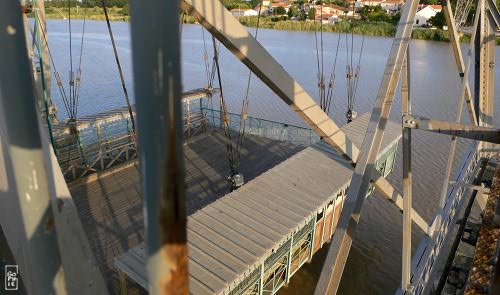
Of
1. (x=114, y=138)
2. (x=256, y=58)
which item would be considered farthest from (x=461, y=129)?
(x=114, y=138)

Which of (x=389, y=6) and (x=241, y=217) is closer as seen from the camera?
(x=241, y=217)

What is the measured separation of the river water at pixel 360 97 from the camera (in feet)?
36.4

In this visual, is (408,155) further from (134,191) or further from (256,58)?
(134,191)

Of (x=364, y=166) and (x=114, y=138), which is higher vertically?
(x=364, y=166)

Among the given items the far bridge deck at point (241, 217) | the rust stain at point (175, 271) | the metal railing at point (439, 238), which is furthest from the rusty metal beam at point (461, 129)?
the rust stain at point (175, 271)

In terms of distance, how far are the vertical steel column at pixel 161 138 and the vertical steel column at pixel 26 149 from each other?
667 mm

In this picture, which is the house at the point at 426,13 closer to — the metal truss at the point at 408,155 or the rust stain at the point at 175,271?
the metal truss at the point at 408,155

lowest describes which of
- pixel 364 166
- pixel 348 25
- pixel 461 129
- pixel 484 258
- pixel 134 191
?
pixel 134 191

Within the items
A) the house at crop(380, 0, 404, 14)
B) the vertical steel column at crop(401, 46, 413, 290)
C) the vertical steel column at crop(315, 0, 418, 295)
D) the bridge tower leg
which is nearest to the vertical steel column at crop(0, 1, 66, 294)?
the vertical steel column at crop(315, 0, 418, 295)

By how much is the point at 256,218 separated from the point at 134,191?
4.90 m

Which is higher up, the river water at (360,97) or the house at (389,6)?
the house at (389,6)

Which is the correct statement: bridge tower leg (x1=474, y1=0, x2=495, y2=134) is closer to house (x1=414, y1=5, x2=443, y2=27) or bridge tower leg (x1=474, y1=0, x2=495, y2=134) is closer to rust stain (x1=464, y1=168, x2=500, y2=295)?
rust stain (x1=464, y1=168, x2=500, y2=295)

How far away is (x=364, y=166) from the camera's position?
4.38 m

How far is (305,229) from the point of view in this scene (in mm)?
9391
